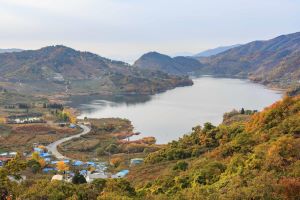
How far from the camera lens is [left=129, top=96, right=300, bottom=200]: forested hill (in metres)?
9.88

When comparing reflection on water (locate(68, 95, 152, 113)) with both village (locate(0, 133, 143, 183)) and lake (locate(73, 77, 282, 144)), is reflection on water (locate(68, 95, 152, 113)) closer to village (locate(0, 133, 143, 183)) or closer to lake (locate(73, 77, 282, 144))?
lake (locate(73, 77, 282, 144))

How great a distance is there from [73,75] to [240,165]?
138 m

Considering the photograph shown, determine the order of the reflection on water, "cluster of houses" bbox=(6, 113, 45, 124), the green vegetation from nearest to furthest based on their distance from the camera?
the green vegetation, "cluster of houses" bbox=(6, 113, 45, 124), the reflection on water

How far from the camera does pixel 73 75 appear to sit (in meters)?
149

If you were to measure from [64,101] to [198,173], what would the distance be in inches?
3394

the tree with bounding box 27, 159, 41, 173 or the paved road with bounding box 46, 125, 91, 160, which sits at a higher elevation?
the tree with bounding box 27, 159, 41, 173

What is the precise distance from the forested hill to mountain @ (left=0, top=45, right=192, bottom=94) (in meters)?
92.9

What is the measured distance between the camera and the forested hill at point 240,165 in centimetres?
988

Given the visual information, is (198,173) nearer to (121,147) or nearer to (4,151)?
(121,147)

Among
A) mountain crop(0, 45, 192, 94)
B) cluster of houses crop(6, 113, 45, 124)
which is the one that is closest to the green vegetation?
cluster of houses crop(6, 113, 45, 124)

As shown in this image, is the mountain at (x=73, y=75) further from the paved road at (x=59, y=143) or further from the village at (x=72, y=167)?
the village at (x=72, y=167)

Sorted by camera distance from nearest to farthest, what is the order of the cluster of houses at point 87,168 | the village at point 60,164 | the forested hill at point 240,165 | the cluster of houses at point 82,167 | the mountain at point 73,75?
the forested hill at point 240,165 → the village at point 60,164 → the cluster of houses at point 82,167 → the cluster of houses at point 87,168 → the mountain at point 73,75

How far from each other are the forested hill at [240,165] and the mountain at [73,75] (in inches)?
3658

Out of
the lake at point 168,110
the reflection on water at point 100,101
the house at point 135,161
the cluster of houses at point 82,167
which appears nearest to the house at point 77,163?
the cluster of houses at point 82,167
